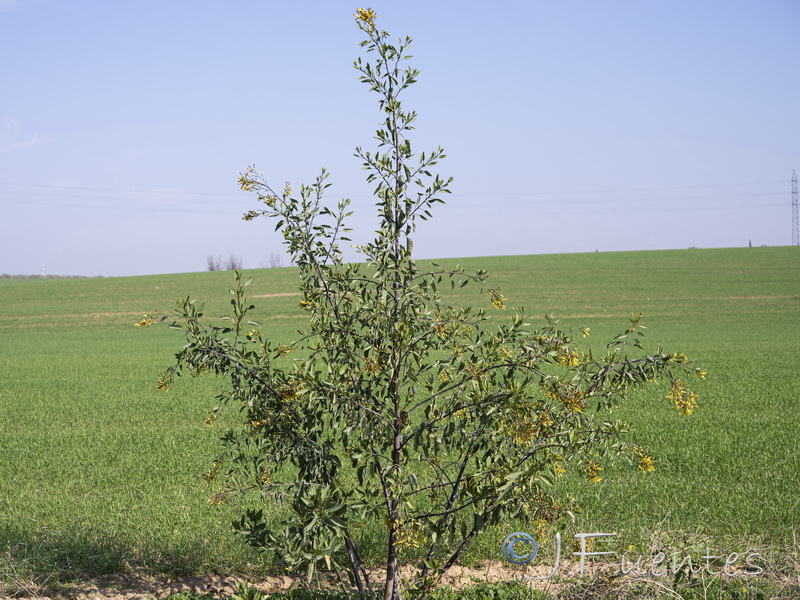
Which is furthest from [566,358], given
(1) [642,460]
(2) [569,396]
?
(1) [642,460]

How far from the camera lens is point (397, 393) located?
481 centimetres

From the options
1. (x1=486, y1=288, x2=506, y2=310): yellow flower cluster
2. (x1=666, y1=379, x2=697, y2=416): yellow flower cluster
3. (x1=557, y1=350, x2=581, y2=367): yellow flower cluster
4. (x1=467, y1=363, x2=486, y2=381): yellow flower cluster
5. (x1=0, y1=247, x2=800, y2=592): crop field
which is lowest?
(x1=0, y1=247, x2=800, y2=592): crop field

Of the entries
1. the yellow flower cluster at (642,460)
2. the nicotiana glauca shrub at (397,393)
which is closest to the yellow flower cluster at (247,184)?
the nicotiana glauca shrub at (397,393)

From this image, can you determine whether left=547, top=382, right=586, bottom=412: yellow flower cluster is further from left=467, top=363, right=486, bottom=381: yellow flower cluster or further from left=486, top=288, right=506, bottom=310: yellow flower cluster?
left=486, top=288, right=506, bottom=310: yellow flower cluster

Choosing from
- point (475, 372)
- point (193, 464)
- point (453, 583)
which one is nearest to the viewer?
point (475, 372)

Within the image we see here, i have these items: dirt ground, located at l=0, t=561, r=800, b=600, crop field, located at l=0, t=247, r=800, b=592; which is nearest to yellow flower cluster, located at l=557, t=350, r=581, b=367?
dirt ground, located at l=0, t=561, r=800, b=600

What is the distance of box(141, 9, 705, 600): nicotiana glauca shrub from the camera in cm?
450

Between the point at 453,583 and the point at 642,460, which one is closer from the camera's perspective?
the point at 642,460

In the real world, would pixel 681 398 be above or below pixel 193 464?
above

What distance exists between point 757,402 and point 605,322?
89.0 ft

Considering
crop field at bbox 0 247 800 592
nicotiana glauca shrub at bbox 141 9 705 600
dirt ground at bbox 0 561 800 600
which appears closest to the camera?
nicotiana glauca shrub at bbox 141 9 705 600

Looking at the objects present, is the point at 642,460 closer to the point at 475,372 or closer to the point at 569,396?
the point at 569,396

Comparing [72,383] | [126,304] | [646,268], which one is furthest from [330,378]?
[646,268]

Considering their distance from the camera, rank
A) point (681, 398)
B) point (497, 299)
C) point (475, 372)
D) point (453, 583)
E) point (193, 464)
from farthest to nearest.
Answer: point (193, 464)
point (453, 583)
point (681, 398)
point (497, 299)
point (475, 372)
